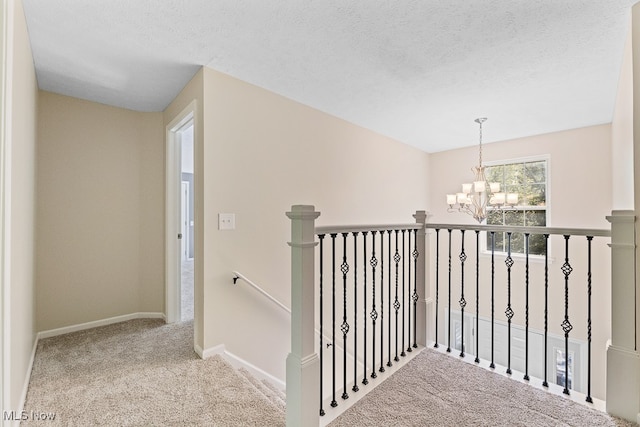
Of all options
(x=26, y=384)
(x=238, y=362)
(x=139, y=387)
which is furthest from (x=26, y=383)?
(x=238, y=362)

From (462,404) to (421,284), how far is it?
916 mm

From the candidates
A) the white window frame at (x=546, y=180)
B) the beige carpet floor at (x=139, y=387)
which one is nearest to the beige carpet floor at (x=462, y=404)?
the beige carpet floor at (x=139, y=387)

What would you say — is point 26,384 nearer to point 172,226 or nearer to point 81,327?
point 81,327

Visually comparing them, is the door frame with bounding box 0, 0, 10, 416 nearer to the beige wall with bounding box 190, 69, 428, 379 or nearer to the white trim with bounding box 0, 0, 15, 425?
the white trim with bounding box 0, 0, 15, 425

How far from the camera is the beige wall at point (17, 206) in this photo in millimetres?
1305

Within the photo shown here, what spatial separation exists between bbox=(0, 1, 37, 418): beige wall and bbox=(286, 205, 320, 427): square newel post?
4.00ft

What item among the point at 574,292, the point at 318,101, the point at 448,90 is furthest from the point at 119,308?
the point at 574,292

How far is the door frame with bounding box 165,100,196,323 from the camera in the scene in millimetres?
3014

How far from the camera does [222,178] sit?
7.72ft

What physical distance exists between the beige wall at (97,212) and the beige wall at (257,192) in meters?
1.28

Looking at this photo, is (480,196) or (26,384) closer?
(26,384)

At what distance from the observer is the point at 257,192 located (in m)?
2.58

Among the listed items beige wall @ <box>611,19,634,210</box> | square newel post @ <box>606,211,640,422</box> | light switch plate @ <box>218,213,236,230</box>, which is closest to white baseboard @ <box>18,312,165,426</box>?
light switch plate @ <box>218,213,236,230</box>

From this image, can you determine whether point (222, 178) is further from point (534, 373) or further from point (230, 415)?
point (534, 373)
